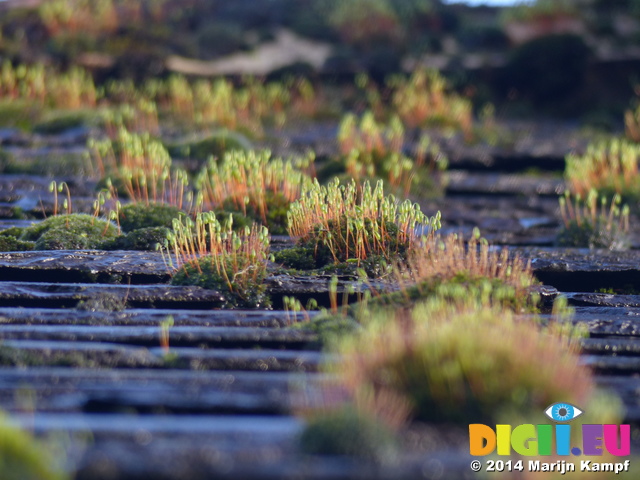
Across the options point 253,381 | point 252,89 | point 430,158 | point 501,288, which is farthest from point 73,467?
point 252,89

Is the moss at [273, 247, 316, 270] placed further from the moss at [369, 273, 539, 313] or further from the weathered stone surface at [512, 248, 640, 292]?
the weathered stone surface at [512, 248, 640, 292]

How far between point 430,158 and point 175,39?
28.3 ft

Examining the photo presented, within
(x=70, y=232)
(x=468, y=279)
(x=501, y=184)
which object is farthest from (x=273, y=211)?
(x=501, y=184)

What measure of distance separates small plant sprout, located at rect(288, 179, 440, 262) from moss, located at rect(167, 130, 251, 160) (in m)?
3.17

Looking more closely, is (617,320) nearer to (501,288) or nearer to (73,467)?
(501,288)

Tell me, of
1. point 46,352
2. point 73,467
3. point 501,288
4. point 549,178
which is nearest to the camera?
point 73,467

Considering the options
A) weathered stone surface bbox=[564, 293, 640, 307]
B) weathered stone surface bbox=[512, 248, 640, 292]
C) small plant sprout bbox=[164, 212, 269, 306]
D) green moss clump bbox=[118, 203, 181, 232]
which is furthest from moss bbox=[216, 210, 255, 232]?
weathered stone surface bbox=[564, 293, 640, 307]

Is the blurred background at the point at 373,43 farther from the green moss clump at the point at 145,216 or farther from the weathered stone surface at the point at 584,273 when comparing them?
the green moss clump at the point at 145,216

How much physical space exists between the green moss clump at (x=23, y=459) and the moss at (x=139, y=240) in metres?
2.86

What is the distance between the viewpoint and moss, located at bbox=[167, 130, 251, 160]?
7.82m

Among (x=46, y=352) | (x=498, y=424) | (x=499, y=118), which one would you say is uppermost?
(x=499, y=118)

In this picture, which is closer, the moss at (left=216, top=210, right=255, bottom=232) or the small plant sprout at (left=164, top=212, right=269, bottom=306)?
the small plant sprout at (left=164, top=212, right=269, bottom=306)

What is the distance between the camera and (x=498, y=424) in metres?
2.45

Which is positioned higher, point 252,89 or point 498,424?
point 252,89
